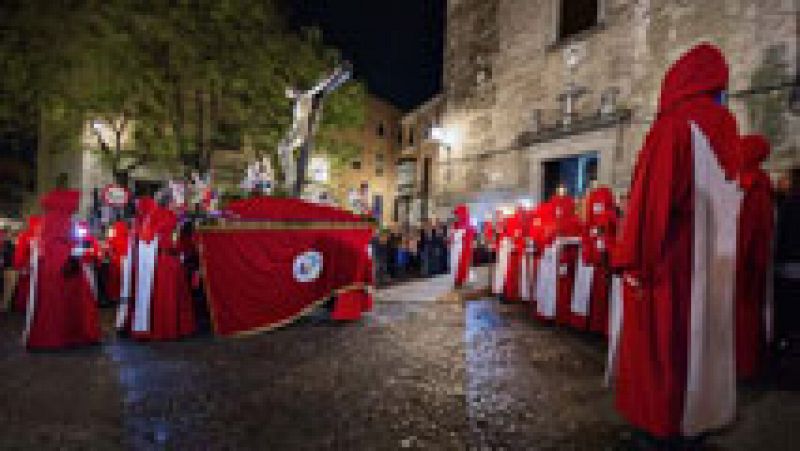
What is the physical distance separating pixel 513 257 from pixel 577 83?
264 inches

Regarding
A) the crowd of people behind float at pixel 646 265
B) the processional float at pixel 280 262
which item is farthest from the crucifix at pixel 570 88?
the processional float at pixel 280 262

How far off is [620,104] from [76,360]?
12258mm

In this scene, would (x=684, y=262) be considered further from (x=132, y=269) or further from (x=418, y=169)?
(x=418, y=169)

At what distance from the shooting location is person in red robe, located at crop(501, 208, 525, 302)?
8.45 meters

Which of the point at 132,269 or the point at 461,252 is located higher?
the point at 461,252

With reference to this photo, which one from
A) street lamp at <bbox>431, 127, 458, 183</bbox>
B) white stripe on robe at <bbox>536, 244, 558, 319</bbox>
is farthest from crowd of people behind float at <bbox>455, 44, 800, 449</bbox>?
street lamp at <bbox>431, 127, 458, 183</bbox>

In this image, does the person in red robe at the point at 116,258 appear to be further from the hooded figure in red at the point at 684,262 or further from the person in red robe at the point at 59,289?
the hooded figure in red at the point at 684,262

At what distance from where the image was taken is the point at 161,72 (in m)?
15.6

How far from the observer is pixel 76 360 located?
14.9 feet

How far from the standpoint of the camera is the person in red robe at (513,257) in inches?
333

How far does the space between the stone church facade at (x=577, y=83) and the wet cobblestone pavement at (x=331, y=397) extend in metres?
5.24

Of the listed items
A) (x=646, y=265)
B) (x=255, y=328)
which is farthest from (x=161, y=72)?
(x=646, y=265)

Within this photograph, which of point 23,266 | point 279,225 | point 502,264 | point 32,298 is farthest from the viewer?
point 502,264

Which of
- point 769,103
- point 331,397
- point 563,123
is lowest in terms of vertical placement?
point 331,397
